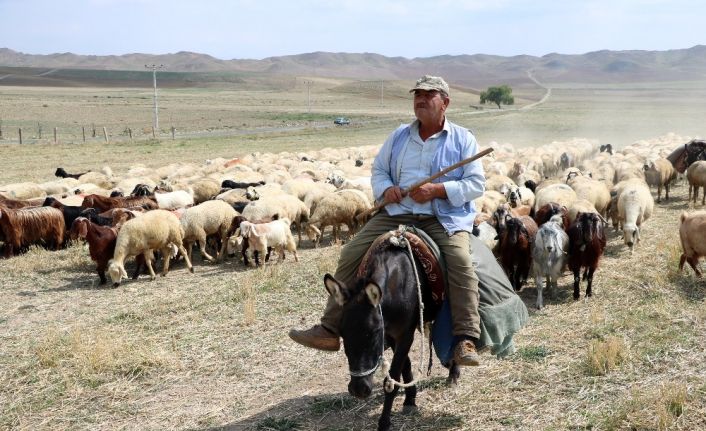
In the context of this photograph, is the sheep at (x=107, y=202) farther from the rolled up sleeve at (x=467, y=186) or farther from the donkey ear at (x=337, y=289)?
the donkey ear at (x=337, y=289)

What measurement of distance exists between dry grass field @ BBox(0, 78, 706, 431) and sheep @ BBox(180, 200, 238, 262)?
765 mm

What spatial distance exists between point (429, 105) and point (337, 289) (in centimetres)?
164

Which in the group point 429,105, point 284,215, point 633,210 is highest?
point 429,105

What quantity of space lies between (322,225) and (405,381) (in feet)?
25.8

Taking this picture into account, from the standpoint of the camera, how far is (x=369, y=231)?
5309 mm

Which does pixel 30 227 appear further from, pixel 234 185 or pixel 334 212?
pixel 334 212

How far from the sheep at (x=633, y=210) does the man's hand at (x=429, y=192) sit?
7409 millimetres

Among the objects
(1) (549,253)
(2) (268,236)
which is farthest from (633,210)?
(2) (268,236)

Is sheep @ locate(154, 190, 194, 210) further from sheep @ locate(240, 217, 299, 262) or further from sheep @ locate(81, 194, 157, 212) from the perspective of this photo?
sheep @ locate(240, 217, 299, 262)

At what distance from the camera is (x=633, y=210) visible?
11.7m

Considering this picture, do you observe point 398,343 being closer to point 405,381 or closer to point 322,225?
point 405,381

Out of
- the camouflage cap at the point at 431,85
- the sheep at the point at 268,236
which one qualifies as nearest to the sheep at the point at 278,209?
the sheep at the point at 268,236

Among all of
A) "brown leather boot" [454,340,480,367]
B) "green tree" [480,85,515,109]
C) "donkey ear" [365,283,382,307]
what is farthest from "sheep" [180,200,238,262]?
"green tree" [480,85,515,109]

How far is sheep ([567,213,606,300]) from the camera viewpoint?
900 cm
